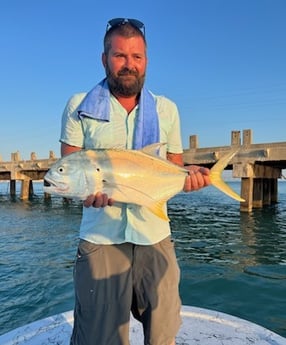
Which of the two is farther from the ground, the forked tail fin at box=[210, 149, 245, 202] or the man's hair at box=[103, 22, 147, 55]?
the man's hair at box=[103, 22, 147, 55]

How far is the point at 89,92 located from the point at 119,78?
0.92 feet

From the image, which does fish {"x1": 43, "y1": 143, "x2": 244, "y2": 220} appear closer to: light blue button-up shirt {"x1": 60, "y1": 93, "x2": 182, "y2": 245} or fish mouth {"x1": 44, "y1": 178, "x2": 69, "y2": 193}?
fish mouth {"x1": 44, "y1": 178, "x2": 69, "y2": 193}

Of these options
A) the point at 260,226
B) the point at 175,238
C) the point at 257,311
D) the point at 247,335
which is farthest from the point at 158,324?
the point at 260,226

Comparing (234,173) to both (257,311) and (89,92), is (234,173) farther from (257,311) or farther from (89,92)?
(89,92)

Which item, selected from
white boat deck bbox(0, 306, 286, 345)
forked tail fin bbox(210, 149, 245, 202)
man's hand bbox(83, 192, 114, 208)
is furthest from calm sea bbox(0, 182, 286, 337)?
man's hand bbox(83, 192, 114, 208)

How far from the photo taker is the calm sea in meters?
6.73

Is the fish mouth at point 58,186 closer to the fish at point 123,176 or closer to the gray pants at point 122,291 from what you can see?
the fish at point 123,176

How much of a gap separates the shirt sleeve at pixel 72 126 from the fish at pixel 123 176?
0.36 m

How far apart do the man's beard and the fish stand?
51 cm

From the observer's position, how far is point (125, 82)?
2.68 m

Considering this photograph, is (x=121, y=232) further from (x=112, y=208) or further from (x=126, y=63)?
(x=126, y=63)

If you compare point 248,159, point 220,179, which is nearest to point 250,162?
Answer: point 248,159

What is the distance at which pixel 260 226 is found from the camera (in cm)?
1689

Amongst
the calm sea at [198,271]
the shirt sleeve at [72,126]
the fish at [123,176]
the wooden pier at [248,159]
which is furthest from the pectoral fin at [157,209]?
the wooden pier at [248,159]
